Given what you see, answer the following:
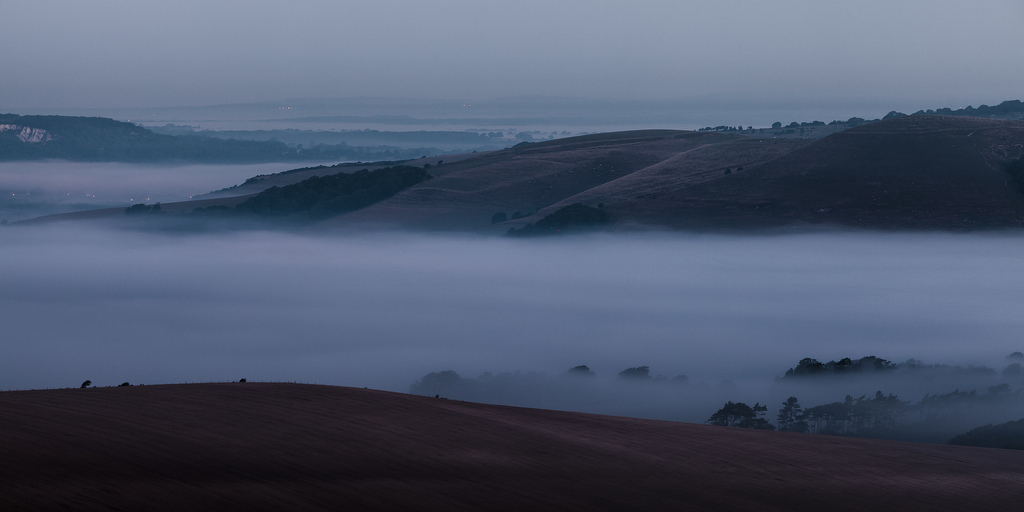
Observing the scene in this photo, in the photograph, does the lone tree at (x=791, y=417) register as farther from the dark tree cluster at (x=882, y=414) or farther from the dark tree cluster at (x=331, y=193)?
the dark tree cluster at (x=331, y=193)

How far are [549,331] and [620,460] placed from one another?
428 feet

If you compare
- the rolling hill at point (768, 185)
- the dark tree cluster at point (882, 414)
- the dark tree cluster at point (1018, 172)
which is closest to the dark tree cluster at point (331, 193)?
the rolling hill at point (768, 185)

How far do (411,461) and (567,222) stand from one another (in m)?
101

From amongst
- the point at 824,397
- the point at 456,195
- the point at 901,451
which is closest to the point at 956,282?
the point at 824,397

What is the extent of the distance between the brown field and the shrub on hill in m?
89.7

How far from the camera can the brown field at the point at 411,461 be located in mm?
14062

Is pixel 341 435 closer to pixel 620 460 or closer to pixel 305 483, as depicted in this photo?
pixel 305 483

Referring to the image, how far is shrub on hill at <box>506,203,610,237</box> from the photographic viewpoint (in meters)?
113

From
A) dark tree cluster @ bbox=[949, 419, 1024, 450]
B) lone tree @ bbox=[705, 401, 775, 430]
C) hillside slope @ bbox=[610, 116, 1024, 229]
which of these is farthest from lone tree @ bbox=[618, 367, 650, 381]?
dark tree cluster @ bbox=[949, 419, 1024, 450]

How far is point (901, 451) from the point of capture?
22.2 meters

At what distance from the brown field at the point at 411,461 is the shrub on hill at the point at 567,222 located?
294ft

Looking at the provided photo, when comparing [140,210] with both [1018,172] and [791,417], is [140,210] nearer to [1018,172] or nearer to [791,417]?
[791,417]

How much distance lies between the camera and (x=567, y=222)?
384 ft

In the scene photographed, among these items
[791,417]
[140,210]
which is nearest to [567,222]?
[791,417]
